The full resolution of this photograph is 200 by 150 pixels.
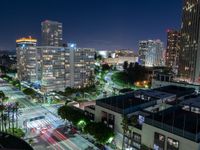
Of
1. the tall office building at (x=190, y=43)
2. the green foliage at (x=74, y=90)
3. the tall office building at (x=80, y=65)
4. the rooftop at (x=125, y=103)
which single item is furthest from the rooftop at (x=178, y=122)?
the tall office building at (x=190, y=43)

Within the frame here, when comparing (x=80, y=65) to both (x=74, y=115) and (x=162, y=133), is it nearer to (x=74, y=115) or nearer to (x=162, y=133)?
(x=74, y=115)

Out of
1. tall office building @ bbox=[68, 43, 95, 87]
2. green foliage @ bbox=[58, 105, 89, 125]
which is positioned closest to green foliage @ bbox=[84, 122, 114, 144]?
green foliage @ bbox=[58, 105, 89, 125]

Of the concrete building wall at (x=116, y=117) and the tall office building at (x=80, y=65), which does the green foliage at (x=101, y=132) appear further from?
the tall office building at (x=80, y=65)

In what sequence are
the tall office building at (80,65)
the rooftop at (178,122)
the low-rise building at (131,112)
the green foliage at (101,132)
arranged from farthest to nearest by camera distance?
the tall office building at (80,65) → the green foliage at (101,132) → the low-rise building at (131,112) → the rooftop at (178,122)

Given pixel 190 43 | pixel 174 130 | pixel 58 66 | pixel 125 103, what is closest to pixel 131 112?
pixel 125 103

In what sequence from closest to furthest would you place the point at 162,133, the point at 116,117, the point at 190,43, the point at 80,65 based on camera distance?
the point at 162,133 < the point at 116,117 < the point at 80,65 < the point at 190,43

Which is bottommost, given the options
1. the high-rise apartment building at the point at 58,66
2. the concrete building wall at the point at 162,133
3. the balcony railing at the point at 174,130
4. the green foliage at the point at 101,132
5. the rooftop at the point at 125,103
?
the green foliage at the point at 101,132

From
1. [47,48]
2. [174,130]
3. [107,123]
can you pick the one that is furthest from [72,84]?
[174,130]

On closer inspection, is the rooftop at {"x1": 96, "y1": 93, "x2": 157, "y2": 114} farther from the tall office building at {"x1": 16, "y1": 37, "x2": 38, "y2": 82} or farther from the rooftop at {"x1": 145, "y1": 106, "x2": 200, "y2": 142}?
the tall office building at {"x1": 16, "y1": 37, "x2": 38, "y2": 82}
